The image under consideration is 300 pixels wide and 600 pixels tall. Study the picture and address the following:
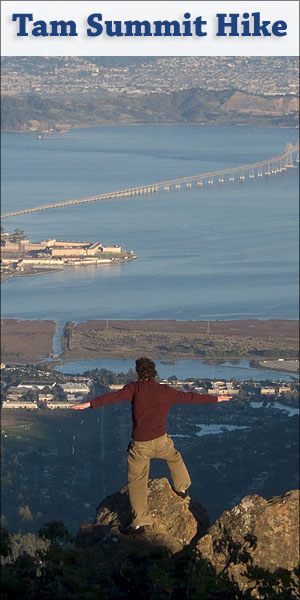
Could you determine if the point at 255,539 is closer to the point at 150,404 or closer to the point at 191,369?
the point at 150,404

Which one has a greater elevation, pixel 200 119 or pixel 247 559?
pixel 200 119

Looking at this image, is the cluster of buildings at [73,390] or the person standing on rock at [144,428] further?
the cluster of buildings at [73,390]

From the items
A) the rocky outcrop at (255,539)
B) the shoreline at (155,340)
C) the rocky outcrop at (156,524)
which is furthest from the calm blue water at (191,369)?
the rocky outcrop at (255,539)

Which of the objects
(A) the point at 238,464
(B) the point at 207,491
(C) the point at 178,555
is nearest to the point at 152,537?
(C) the point at 178,555

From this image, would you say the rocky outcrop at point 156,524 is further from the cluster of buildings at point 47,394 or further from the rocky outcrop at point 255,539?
the cluster of buildings at point 47,394

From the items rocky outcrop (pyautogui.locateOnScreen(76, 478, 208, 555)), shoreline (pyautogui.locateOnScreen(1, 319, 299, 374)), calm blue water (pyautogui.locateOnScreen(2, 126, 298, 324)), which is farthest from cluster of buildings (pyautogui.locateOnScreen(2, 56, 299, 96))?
rocky outcrop (pyautogui.locateOnScreen(76, 478, 208, 555))

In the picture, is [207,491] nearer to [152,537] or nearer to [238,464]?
[238,464]
